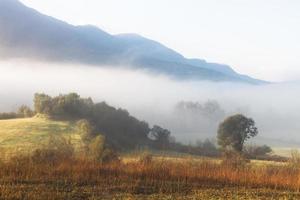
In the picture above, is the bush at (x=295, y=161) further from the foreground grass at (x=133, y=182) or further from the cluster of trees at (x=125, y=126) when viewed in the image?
the cluster of trees at (x=125, y=126)

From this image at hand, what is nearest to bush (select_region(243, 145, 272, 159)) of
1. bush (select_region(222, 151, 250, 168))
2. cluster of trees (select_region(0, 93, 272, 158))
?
cluster of trees (select_region(0, 93, 272, 158))

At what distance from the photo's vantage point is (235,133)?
3233 inches

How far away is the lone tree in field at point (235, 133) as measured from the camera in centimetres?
8144

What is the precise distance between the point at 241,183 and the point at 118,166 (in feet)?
24.8

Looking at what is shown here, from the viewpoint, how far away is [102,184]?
2756 centimetres

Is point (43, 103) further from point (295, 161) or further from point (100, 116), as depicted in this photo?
point (295, 161)

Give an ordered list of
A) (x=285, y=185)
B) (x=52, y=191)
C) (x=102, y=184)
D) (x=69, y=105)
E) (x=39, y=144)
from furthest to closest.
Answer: (x=69, y=105), (x=39, y=144), (x=285, y=185), (x=102, y=184), (x=52, y=191)

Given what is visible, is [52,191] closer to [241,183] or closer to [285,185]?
[241,183]

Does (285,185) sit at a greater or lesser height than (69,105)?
lesser

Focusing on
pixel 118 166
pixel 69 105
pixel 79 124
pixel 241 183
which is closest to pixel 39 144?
pixel 79 124

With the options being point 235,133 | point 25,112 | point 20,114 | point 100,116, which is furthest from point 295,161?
point 20,114

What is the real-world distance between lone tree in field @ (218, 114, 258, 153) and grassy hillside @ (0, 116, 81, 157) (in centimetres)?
2394

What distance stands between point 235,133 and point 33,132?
31567 millimetres

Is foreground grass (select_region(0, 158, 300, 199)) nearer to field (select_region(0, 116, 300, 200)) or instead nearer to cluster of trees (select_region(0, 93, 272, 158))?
field (select_region(0, 116, 300, 200))
